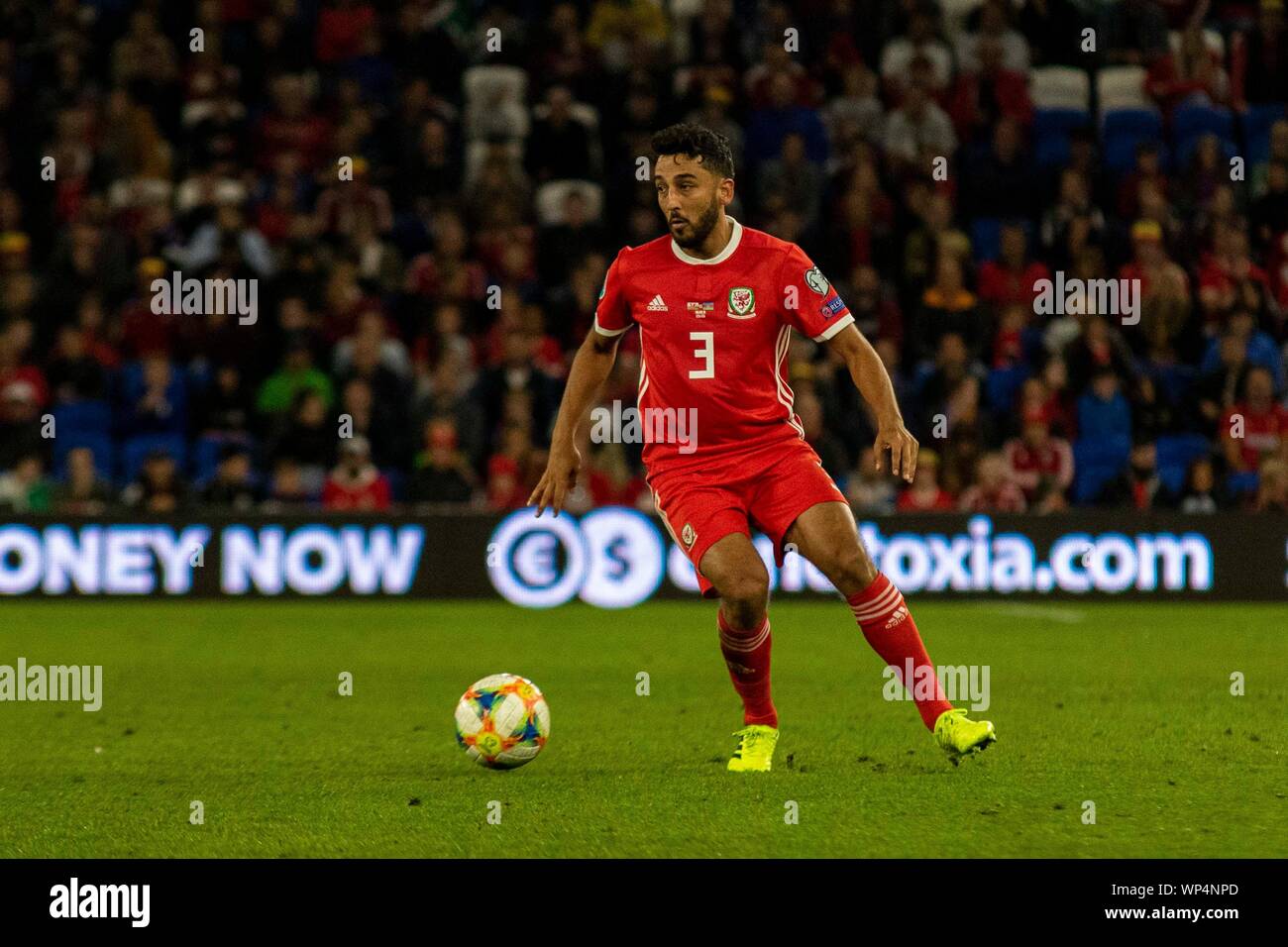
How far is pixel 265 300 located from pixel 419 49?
325 centimetres

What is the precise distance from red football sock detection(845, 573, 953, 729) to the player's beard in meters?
1.27

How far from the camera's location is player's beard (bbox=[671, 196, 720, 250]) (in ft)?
Result: 21.8

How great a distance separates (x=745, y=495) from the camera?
6789mm

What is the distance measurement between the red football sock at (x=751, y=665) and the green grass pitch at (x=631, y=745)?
23 centimetres

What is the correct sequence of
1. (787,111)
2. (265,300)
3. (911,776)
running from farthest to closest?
(787,111) → (265,300) → (911,776)

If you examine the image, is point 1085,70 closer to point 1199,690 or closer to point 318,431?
point 318,431

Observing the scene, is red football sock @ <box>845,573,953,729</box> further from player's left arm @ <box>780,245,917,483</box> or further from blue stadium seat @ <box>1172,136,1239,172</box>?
blue stadium seat @ <box>1172,136,1239,172</box>

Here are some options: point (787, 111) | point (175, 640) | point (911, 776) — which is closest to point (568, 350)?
point (787, 111)

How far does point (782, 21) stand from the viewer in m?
17.9

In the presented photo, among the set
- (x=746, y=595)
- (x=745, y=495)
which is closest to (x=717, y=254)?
(x=745, y=495)

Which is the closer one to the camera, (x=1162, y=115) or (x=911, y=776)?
(x=911, y=776)

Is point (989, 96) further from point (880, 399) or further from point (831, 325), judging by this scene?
point (880, 399)

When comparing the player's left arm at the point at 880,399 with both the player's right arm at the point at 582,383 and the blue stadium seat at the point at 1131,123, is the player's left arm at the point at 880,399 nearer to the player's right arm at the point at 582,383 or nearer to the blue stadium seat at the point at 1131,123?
the player's right arm at the point at 582,383
